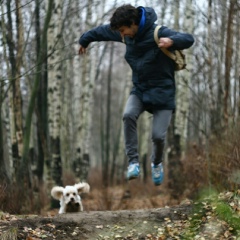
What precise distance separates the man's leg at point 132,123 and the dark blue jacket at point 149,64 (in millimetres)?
100

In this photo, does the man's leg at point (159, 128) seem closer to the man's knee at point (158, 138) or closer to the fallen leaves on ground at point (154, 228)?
the man's knee at point (158, 138)

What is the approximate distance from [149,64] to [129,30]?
0.52m

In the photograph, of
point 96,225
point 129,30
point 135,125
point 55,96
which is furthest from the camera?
point 55,96

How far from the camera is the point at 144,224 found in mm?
5914

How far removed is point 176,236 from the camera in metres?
5.54

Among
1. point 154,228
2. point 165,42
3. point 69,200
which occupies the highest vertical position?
point 165,42

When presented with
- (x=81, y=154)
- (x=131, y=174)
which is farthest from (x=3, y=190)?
(x=81, y=154)

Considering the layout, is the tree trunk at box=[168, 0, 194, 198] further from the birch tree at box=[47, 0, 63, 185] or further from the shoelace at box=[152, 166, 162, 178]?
the shoelace at box=[152, 166, 162, 178]

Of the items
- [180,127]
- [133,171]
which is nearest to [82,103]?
[180,127]

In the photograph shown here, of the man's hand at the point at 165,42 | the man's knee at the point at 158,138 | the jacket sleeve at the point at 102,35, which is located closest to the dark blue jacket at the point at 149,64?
the jacket sleeve at the point at 102,35

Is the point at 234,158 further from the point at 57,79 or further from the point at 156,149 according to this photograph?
the point at 57,79

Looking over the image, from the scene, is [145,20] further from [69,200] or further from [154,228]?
[69,200]

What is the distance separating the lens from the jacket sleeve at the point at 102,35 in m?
6.25

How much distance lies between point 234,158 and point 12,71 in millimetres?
4778
